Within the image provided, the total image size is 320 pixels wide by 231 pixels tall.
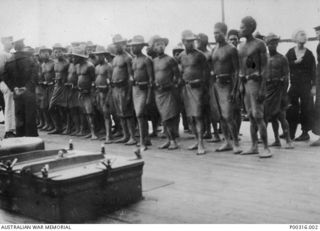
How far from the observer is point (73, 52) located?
27.7ft

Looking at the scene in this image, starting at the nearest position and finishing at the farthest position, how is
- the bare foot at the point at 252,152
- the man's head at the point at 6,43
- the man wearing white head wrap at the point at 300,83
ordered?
1. the bare foot at the point at 252,152
2. the man wearing white head wrap at the point at 300,83
3. the man's head at the point at 6,43

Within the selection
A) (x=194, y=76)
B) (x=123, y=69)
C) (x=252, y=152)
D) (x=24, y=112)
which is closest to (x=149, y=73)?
(x=123, y=69)

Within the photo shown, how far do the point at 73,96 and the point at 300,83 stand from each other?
4122 millimetres

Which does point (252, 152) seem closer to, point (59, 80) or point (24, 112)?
point (24, 112)

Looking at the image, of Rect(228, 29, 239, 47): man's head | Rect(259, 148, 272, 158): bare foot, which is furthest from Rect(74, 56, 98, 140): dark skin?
Rect(259, 148, 272, 158): bare foot

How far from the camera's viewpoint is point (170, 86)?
23.2ft

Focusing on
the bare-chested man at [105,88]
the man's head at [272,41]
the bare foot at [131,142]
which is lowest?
the bare foot at [131,142]

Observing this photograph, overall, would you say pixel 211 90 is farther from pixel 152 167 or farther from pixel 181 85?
pixel 152 167

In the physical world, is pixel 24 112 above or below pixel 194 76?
below

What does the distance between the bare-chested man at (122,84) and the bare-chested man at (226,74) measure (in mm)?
1636

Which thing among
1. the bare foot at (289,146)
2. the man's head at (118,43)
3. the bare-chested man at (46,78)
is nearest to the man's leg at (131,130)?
the man's head at (118,43)

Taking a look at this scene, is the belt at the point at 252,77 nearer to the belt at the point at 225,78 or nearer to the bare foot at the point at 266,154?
the belt at the point at 225,78

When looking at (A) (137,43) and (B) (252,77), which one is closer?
(B) (252,77)

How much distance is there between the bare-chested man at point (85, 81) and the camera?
330 inches
